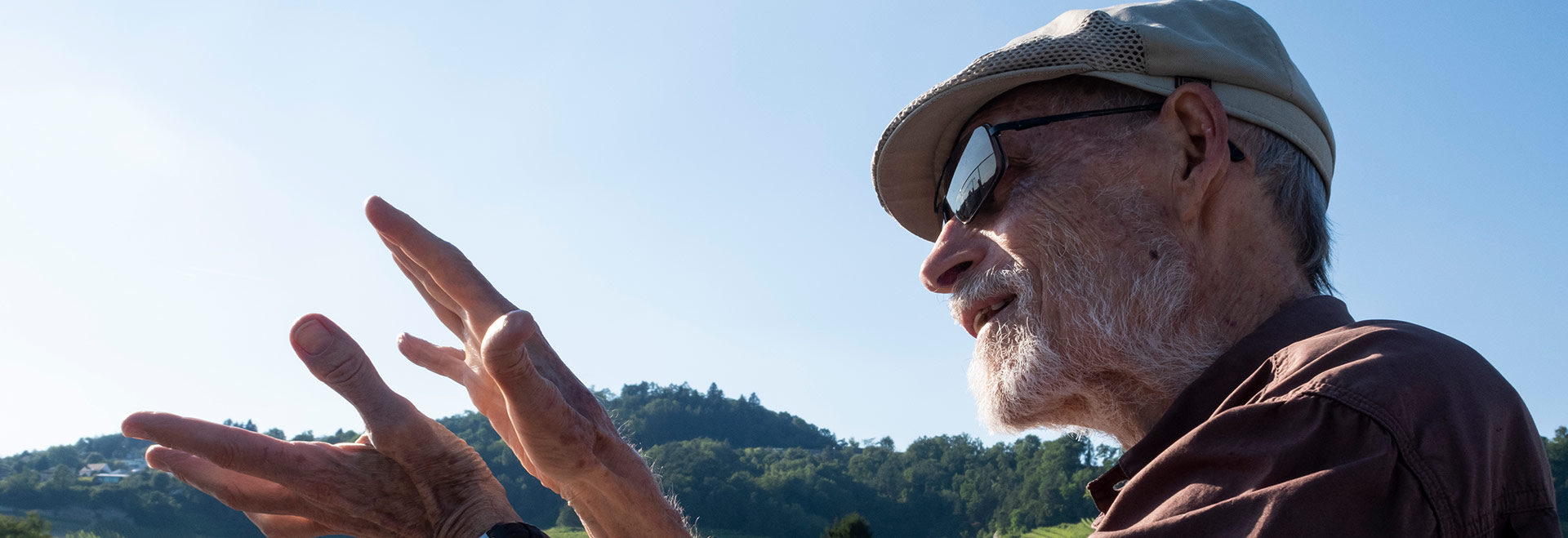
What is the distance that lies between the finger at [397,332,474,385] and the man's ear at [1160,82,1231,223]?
6.17ft

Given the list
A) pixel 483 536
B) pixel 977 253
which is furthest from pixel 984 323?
pixel 483 536

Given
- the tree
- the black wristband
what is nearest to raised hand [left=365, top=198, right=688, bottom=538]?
the black wristband

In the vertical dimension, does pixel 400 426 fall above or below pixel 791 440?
below

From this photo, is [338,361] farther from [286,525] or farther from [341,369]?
[286,525]

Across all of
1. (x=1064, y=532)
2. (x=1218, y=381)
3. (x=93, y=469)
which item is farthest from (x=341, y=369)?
(x=93, y=469)

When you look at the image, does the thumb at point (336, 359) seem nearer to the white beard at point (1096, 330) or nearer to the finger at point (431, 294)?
the finger at point (431, 294)

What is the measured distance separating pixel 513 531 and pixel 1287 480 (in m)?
1.56

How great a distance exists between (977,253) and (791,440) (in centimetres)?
9531

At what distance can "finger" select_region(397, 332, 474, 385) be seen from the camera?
244 cm

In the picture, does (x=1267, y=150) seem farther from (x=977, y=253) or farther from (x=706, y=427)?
(x=706, y=427)

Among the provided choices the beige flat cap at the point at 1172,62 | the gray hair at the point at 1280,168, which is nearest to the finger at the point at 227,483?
the beige flat cap at the point at 1172,62

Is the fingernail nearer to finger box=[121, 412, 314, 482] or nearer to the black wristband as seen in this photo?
finger box=[121, 412, 314, 482]

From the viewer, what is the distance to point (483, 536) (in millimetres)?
2068

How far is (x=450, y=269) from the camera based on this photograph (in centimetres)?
215
